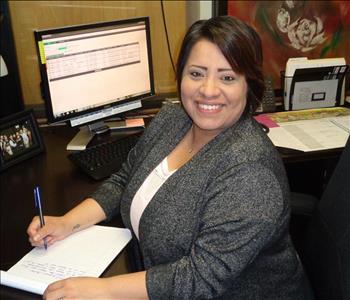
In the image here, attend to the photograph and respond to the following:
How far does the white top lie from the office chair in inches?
16.0

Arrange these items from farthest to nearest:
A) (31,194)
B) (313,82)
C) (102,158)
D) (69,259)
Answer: (313,82) → (102,158) → (31,194) → (69,259)

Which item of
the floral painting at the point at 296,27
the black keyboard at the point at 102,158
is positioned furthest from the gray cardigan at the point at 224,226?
the floral painting at the point at 296,27

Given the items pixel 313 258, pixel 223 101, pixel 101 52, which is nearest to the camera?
pixel 223 101

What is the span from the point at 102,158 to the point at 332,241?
770 millimetres

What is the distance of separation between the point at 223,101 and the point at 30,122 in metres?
0.81

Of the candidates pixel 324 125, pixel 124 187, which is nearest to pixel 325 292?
pixel 124 187

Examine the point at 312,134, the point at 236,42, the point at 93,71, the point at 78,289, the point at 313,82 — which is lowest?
the point at 78,289

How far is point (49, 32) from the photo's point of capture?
4.66ft

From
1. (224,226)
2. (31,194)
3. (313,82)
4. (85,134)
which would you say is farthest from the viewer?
(313,82)

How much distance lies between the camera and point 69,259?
0.98 metres

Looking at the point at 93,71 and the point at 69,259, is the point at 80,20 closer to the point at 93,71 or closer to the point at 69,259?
the point at 93,71

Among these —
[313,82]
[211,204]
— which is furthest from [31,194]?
[313,82]

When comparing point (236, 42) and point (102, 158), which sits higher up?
point (236, 42)

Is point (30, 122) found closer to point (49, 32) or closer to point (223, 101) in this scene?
point (49, 32)
